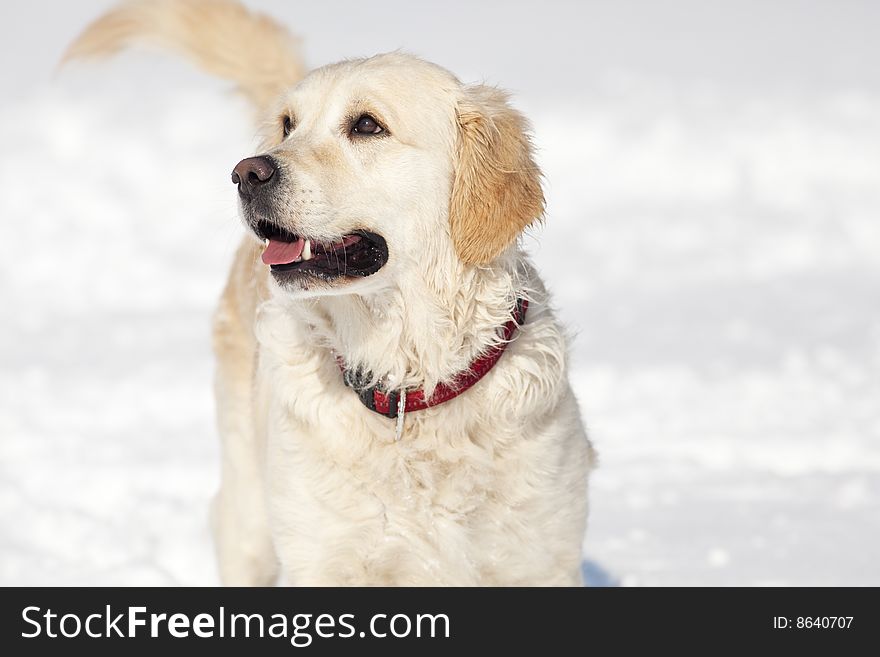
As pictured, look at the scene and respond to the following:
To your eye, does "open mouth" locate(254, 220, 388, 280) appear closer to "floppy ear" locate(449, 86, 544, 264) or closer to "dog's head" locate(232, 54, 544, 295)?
"dog's head" locate(232, 54, 544, 295)

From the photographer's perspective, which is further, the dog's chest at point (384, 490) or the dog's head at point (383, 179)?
the dog's chest at point (384, 490)

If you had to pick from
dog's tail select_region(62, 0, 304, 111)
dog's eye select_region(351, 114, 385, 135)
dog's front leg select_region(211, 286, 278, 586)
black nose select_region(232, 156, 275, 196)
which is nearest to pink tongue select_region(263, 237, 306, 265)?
black nose select_region(232, 156, 275, 196)

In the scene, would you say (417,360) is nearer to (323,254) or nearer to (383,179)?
(323,254)

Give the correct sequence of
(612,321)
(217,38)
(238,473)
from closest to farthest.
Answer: (238,473)
(217,38)
(612,321)

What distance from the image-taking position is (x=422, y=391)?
377cm

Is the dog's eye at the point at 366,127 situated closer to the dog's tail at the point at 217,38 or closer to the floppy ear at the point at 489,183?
the floppy ear at the point at 489,183

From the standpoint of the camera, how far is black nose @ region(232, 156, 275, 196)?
133 inches

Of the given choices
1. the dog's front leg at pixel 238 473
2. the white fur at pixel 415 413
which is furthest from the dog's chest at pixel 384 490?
the dog's front leg at pixel 238 473

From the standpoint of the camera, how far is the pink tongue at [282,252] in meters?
3.53

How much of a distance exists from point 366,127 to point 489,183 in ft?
1.45

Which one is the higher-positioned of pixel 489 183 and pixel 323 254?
pixel 489 183

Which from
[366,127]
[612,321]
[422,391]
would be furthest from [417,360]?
[612,321]

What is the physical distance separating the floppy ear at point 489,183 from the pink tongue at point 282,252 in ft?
1.70
